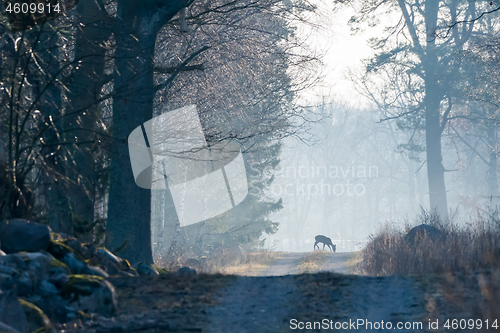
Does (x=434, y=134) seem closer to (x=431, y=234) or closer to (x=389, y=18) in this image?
(x=389, y=18)

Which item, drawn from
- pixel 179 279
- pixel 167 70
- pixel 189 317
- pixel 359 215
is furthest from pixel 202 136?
pixel 359 215

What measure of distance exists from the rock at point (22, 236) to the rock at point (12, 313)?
175 cm

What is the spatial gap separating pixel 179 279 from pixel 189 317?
174 centimetres

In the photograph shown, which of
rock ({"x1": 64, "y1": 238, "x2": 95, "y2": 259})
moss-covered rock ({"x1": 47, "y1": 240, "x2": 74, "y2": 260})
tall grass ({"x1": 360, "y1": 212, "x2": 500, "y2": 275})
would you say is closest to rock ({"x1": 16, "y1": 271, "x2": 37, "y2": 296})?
moss-covered rock ({"x1": 47, "y1": 240, "x2": 74, "y2": 260})

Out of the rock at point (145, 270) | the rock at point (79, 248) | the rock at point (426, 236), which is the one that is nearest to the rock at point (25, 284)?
the rock at point (79, 248)

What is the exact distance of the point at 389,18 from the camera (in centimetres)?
2559

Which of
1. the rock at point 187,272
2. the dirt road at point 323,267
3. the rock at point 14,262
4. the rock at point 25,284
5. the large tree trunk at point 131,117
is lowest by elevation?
the dirt road at point 323,267

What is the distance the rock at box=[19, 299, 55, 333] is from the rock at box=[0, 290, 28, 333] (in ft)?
0.20

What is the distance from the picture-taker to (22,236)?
556 centimetres

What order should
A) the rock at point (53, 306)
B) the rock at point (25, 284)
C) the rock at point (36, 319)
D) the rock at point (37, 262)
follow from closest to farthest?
the rock at point (36, 319), the rock at point (53, 306), the rock at point (25, 284), the rock at point (37, 262)

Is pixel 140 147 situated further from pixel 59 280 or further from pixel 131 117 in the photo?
pixel 59 280

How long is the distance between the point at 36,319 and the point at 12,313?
0.22 metres

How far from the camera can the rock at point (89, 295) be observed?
458 cm

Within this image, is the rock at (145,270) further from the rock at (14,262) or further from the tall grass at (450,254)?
the tall grass at (450,254)
